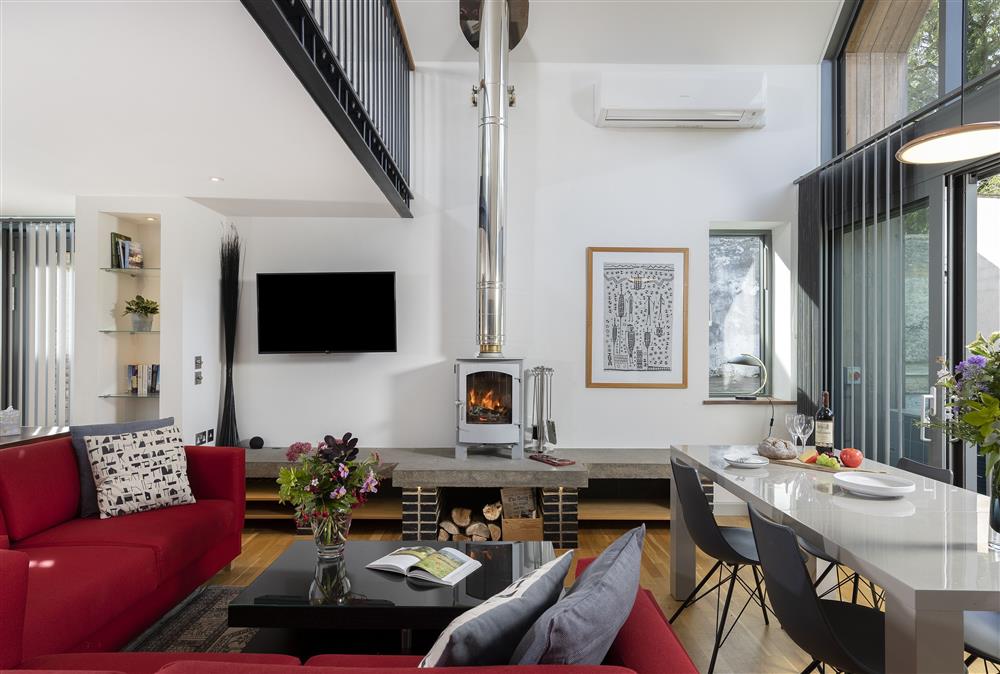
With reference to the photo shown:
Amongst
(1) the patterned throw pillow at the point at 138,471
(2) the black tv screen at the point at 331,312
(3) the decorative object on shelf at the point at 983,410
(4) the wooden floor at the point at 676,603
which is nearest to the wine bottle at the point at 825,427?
(4) the wooden floor at the point at 676,603

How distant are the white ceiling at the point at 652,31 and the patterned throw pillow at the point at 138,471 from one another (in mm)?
3225

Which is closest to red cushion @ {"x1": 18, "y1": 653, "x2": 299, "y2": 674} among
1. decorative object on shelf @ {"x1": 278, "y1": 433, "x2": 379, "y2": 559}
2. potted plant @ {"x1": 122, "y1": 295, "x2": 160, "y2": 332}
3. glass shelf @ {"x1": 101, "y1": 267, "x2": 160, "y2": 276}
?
decorative object on shelf @ {"x1": 278, "y1": 433, "x2": 379, "y2": 559}

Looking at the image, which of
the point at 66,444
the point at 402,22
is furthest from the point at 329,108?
the point at 402,22

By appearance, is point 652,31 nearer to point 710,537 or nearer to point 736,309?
point 736,309

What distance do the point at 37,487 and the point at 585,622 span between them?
2.61 metres

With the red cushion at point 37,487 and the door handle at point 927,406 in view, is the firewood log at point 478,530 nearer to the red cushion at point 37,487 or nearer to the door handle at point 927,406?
the red cushion at point 37,487

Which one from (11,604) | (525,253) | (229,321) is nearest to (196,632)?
(11,604)

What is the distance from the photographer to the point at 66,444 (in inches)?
107

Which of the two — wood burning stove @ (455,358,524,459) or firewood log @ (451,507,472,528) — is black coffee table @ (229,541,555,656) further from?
wood burning stove @ (455,358,524,459)

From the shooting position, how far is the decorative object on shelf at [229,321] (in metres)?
4.21

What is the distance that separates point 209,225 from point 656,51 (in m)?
3.53

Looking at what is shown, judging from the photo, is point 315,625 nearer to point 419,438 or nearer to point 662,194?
point 419,438

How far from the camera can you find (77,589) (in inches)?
76.2

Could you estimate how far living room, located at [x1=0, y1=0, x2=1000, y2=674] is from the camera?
1.95 m
